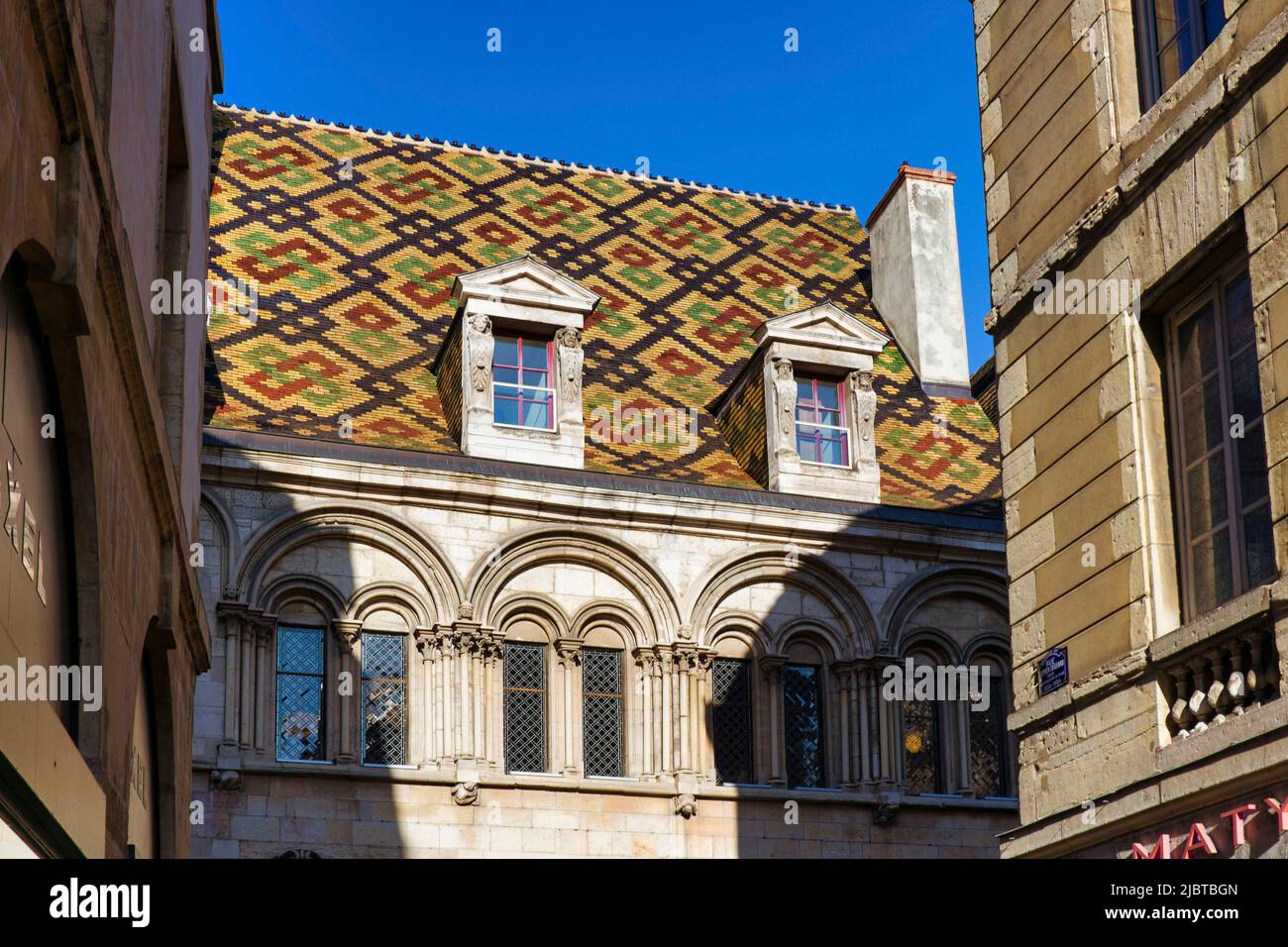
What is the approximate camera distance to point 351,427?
17328mm

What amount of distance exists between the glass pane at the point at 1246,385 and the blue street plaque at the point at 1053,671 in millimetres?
1609

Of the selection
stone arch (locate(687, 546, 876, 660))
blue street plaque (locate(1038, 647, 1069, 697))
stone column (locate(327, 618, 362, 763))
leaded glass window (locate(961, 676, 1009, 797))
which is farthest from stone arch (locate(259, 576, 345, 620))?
blue street plaque (locate(1038, 647, 1069, 697))

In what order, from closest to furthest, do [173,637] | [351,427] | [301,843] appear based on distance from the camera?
[173,637] < [301,843] < [351,427]

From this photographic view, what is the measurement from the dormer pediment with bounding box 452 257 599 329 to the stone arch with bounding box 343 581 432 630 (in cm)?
273

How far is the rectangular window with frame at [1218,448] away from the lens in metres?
8.53

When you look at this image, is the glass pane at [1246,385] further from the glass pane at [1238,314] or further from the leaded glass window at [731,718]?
the leaded glass window at [731,718]

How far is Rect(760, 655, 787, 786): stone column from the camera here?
56.8ft

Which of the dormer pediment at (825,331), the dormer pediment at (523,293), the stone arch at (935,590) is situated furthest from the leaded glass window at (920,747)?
the dormer pediment at (523,293)

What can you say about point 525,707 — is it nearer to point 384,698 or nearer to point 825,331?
point 384,698

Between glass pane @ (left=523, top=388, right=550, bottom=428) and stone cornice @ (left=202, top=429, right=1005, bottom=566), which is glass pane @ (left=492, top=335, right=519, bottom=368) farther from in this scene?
stone cornice @ (left=202, top=429, right=1005, bottom=566)

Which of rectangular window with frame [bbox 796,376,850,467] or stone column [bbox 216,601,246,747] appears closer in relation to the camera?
stone column [bbox 216,601,246,747]

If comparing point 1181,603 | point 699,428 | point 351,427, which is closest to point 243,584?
point 351,427
